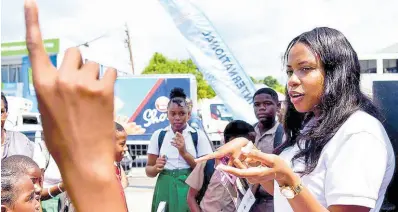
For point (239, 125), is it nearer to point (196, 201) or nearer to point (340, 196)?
point (196, 201)

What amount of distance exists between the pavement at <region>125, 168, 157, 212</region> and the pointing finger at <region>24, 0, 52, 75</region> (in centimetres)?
713

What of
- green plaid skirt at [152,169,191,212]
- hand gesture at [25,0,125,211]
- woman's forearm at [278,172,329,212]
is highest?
hand gesture at [25,0,125,211]

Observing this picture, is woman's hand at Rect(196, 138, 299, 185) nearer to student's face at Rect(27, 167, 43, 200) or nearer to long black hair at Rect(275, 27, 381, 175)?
long black hair at Rect(275, 27, 381, 175)

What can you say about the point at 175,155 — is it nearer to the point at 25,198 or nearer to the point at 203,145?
the point at 203,145

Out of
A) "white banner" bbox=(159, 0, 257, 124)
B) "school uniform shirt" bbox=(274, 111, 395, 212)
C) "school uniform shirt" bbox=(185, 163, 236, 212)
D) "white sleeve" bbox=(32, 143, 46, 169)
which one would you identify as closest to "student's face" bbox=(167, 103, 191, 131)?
"school uniform shirt" bbox=(185, 163, 236, 212)

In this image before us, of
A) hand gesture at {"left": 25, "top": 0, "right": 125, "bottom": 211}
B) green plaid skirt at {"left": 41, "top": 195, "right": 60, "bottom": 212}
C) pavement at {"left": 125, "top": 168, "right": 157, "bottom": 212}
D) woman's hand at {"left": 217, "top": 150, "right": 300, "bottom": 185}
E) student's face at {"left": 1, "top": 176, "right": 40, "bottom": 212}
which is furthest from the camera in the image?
pavement at {"left": 125, "top": 168, "right": 157, "bottom": 212}

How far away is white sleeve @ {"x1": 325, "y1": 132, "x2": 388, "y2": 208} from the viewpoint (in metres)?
1.23

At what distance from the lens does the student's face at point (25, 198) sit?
1.91 meters

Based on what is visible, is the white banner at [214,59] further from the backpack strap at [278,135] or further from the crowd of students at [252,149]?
the backpack strap at [278,135]

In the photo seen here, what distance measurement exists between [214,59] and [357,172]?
4.37m

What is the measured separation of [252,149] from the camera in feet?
3.73

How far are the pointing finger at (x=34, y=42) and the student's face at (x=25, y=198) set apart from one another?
143cm

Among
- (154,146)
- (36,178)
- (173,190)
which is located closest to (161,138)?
(154,146)

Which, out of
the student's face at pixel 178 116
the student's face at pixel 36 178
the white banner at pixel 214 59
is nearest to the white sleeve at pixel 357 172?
the student's face at pixel 36 178
